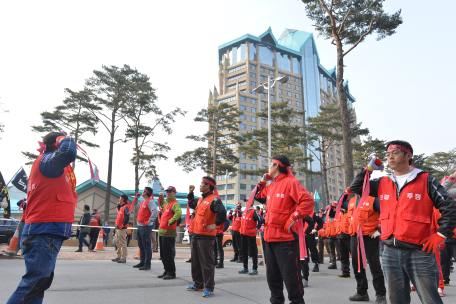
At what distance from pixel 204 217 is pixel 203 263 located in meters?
0.84

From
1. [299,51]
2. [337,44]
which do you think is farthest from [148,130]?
[299,51]

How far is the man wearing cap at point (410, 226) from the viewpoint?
313 centimetres

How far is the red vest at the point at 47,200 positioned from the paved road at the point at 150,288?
2.20m

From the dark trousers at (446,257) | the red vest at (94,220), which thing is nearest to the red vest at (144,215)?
the dark trousers at (446,257)

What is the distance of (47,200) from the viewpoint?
3543mm

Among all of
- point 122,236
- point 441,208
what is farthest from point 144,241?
point 441,208

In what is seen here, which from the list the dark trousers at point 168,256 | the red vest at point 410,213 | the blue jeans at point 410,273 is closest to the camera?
the blue jeans at point 410,273

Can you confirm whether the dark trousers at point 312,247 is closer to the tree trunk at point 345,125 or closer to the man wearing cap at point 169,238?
the man wearing cap at point 169,238

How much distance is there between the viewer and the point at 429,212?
331 centimetres

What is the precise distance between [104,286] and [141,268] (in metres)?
2.66

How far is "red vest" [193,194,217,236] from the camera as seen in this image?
20.6 ft

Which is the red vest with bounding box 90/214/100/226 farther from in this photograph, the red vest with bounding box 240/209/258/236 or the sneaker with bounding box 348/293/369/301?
the sneaker with bounding box 348/293/369/301

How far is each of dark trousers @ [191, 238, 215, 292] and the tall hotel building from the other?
74313mm

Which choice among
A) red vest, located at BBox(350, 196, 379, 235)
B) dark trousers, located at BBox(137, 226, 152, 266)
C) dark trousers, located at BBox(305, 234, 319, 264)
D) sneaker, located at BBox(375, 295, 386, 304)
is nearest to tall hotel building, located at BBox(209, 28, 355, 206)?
dark trousers, located at BBox(305, 234, 319, 264)
